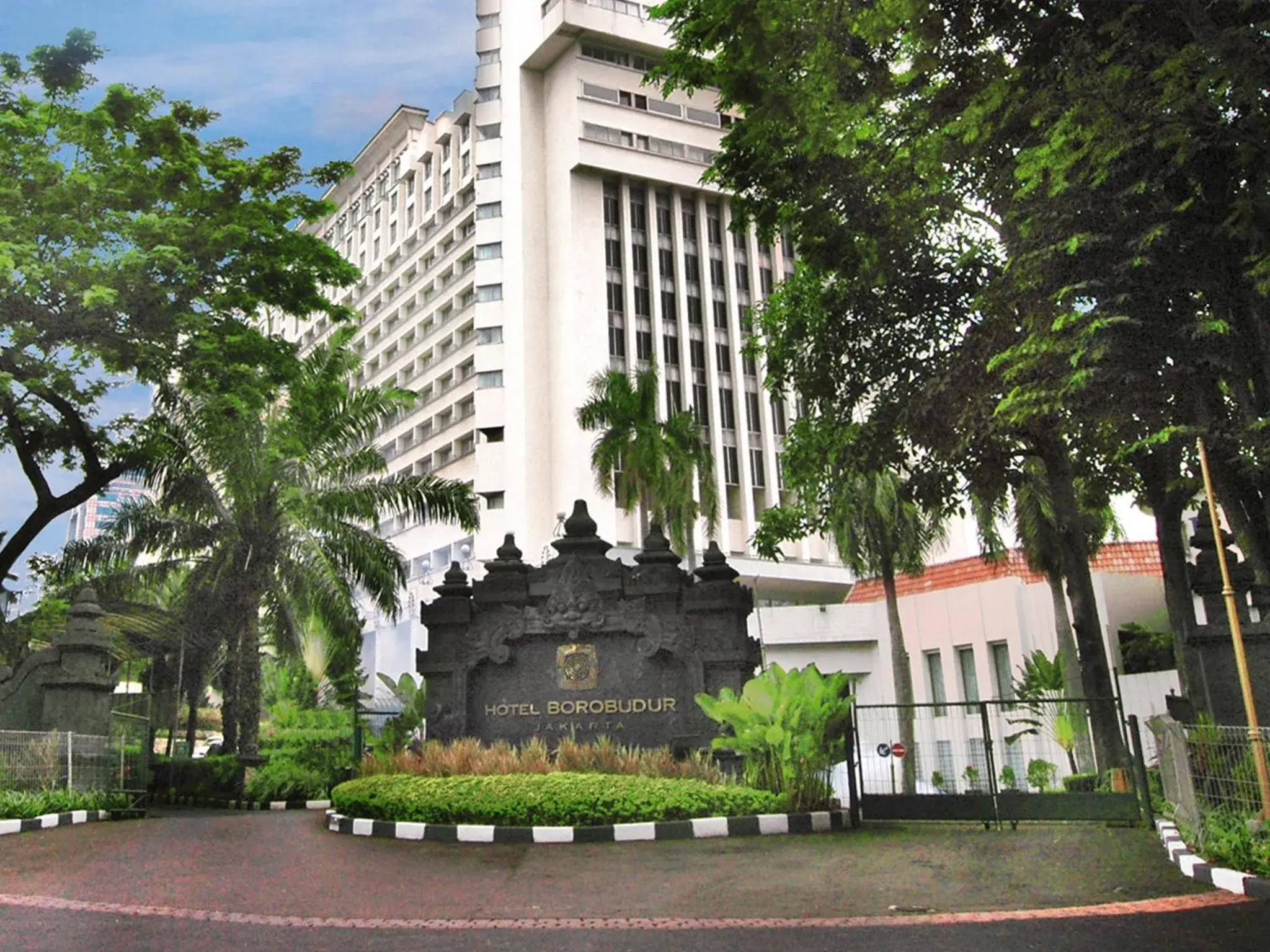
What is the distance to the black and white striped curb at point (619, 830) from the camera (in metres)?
12.9

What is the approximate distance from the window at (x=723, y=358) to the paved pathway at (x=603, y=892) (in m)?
42.5

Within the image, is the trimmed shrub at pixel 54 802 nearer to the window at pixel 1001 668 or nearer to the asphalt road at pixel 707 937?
the asphalt road at pixel 707 937

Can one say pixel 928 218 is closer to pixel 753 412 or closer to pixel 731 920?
pixel 731 920

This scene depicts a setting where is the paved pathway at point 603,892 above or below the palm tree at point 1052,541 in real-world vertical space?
below

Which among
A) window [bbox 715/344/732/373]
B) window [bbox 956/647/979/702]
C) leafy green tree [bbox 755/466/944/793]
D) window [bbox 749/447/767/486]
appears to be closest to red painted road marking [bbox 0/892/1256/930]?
leafy green tree [bbox 755/466/944/793]

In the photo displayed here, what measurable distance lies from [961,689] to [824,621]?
18.5ft

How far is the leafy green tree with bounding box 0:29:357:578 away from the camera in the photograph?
59.1 ft

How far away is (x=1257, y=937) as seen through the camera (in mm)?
6168

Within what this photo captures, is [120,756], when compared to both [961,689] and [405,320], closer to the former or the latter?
[961,689]

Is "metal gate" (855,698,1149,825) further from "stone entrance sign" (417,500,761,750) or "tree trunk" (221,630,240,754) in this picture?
"tree trunk" (221,630,240,754)

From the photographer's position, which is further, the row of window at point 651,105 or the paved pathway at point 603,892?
the row of window at point 651,105

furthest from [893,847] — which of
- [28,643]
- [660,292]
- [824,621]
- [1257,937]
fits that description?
[660,292]

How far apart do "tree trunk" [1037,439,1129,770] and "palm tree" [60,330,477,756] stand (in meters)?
14.1

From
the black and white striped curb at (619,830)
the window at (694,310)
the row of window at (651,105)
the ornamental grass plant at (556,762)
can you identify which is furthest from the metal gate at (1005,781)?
the row of window at (651,105)
